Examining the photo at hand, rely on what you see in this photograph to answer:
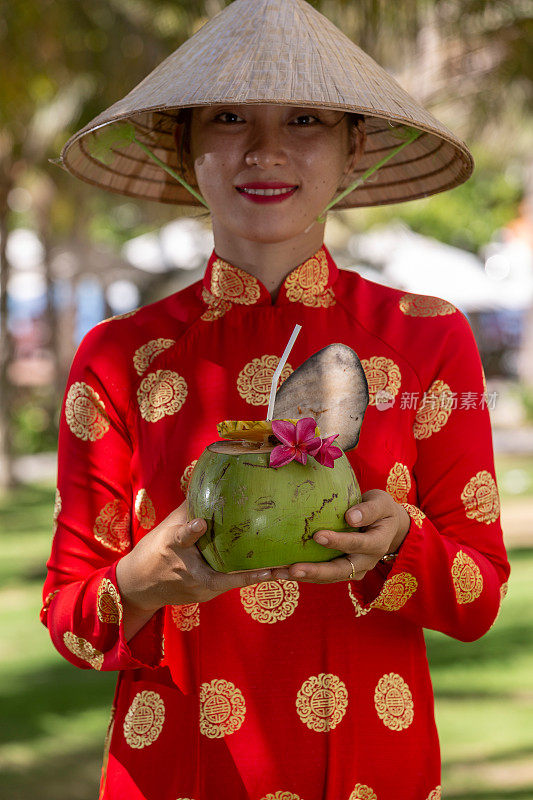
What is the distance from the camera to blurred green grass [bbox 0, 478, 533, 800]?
14.2ft

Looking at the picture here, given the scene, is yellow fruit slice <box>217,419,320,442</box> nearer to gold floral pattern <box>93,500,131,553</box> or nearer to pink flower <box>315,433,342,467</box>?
pink flower <box>315,433,342,467</box>

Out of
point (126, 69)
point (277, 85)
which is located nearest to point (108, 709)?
point (277, 85)

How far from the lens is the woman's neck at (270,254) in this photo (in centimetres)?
191

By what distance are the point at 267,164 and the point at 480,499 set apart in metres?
0.68

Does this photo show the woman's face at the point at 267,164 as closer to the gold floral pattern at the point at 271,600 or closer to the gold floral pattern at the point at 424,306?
the gold floral pattern at the point at 424,306

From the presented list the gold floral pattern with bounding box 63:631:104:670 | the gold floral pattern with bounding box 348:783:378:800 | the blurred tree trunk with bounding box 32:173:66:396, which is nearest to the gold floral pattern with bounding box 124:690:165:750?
the gold floral pattern with bounding box 63:631:104:670

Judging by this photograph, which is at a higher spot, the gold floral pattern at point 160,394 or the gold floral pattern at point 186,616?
the gold floral pattern at point 160,394

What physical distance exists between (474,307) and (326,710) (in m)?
21.1

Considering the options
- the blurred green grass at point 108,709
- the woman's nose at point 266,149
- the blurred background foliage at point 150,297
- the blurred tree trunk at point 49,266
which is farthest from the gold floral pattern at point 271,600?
the blurred tree trunk at point 49,266

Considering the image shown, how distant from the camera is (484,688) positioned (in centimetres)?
545

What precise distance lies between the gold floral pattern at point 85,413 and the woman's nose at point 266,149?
19.4 inches

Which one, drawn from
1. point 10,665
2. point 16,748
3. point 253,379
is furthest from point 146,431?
point 10,665

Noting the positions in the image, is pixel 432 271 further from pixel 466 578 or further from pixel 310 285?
pixel 466 578

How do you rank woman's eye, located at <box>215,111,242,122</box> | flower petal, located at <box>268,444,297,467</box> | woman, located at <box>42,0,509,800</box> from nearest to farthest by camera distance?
flower petal, located at <box>268,444,297,467</box> → woman, located at <box>42,0,509,800</box> → woman's eye, located at <box>215,111,242,122</box>
